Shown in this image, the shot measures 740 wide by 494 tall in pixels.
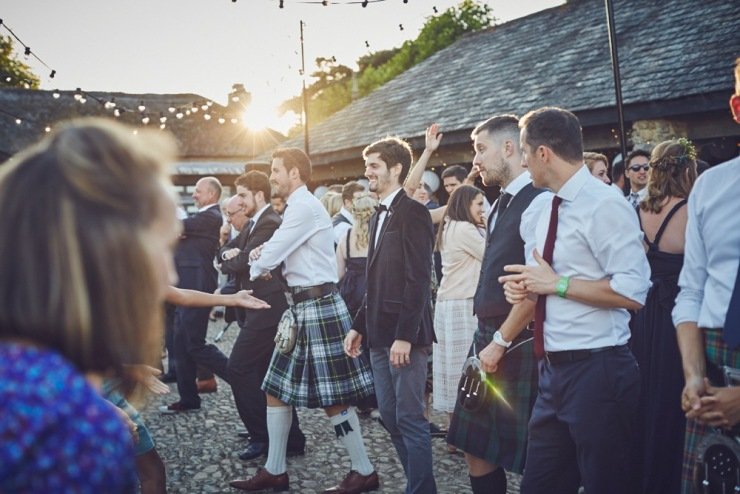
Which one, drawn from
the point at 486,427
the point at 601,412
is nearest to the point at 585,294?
the point at 601,412

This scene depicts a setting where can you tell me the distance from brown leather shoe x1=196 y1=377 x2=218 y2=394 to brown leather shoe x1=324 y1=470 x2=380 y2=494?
134 inches

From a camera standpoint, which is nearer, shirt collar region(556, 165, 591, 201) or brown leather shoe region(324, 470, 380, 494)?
shirt collar region(556, 165, 591, 201)

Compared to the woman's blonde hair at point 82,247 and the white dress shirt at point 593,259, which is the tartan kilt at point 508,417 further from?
the woman's blonde hair at point 82,247

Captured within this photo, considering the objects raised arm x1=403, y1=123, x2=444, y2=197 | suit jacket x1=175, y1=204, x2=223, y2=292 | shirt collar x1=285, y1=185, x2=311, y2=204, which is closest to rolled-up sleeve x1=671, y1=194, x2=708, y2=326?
raised arm x1=403, y1=123, x2=444, y2=197

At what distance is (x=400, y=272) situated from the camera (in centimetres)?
381

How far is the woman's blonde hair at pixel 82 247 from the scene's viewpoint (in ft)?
3.43

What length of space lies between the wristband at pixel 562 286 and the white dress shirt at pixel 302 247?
2.30 m

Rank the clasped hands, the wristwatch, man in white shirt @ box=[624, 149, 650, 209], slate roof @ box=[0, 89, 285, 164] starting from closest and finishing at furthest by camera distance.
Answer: the clasped hands, the wristwatch, man in white shirt @ box=[624, 149, 650, 209], slate roof @ box=[0, 89, 285, 164]

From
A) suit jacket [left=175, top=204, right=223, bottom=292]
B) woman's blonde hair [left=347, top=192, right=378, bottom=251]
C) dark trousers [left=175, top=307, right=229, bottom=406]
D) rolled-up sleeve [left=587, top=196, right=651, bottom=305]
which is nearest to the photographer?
rolled-up sleeve [left=587, top=196, right=651, bottom=305]

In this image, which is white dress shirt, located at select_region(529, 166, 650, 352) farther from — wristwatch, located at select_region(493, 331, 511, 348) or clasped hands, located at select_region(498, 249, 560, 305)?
wristwatch, located at select_region(493, 331, 511, 348)

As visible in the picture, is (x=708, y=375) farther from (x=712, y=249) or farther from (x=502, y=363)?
(x=502, y=363)

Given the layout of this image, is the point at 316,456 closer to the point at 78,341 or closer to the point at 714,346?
the point at 714,346

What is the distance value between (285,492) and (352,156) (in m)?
9.73

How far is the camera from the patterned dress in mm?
965
